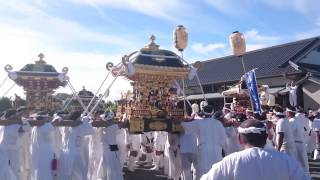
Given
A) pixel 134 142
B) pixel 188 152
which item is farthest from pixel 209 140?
pixel 134 142

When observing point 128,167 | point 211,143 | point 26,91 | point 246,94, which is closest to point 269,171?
point 211,143

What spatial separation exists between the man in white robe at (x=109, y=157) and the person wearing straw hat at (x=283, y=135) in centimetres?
319

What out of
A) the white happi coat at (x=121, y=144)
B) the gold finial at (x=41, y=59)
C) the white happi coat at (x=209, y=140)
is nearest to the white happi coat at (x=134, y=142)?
the white happi coat at (x=121, y=144)

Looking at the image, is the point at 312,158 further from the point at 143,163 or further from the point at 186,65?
the point at 186,65

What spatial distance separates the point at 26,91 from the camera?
11.9 m

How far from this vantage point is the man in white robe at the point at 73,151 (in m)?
7.36

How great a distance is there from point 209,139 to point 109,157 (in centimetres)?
191

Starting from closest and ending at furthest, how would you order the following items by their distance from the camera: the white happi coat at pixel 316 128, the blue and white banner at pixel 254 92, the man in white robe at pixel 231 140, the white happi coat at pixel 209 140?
the white happi coat at pixel 209 140 < the man in white robe at pixel 231 140 < the blue and white banner at pixel 254 92 < the white happi coat at pixel 316 128

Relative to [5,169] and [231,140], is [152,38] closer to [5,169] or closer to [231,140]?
[231,140]

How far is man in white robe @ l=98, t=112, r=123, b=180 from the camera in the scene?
795cm

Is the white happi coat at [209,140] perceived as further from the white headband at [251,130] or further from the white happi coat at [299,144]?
the white headband at [251,130]

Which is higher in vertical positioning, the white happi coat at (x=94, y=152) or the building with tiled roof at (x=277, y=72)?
the building with tiled roof at (x=277, y=72)

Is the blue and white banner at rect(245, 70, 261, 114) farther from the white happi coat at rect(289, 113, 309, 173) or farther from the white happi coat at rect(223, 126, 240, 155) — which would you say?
the white happi coat at rect(223, 126, 240, 155)

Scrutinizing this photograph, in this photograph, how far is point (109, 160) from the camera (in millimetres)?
7969
